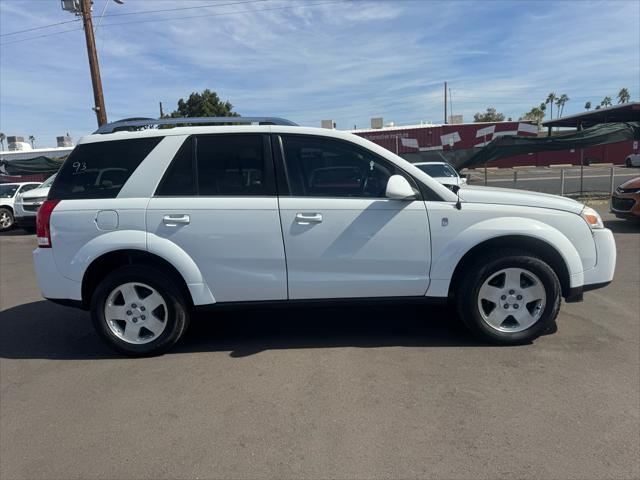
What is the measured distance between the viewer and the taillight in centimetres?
405

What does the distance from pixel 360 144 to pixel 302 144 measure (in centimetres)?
49

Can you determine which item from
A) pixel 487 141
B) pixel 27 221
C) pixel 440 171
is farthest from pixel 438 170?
pixel 487 141

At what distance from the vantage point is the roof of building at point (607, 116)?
819 inches

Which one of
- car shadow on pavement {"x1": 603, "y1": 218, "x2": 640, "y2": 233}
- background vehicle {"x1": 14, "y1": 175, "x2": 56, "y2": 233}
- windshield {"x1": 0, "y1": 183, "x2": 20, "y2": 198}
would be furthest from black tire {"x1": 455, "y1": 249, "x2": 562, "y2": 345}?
windshield {"x1": 0, "y1": 183, "x2": 20, "y2": 198}

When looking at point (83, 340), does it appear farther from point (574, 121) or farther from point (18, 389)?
point (574, 121)

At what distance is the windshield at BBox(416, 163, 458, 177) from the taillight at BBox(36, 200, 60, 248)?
32.8 ft

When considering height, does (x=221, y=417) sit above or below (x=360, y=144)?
below

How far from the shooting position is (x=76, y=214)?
4020 millimetres

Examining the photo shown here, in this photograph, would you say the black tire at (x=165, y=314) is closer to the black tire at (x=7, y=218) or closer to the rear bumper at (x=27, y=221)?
the rear bumper at (x=27, y=221)

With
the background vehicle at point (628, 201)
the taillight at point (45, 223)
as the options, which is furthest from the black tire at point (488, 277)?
the background vehicle at point (628, 201)

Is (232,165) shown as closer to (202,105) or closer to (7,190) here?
(7,190)

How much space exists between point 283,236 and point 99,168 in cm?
169

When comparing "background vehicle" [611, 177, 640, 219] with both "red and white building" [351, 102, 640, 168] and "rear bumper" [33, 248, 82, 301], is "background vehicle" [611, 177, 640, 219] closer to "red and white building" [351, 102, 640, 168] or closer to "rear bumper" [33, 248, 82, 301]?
"rear bumper" [33, 248, 82, 301]

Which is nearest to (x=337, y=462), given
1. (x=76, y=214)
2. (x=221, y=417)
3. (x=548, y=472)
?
(x=221, y=417)
